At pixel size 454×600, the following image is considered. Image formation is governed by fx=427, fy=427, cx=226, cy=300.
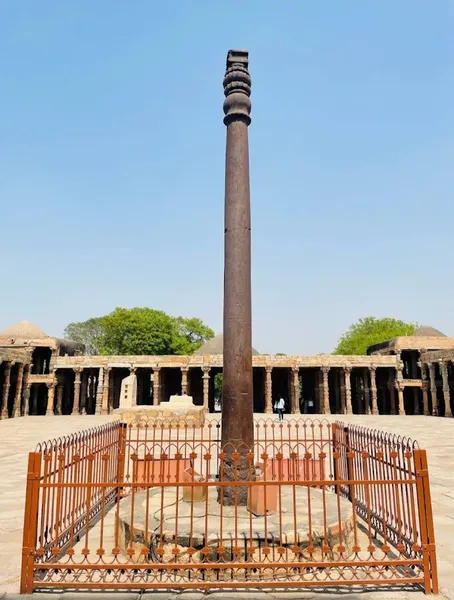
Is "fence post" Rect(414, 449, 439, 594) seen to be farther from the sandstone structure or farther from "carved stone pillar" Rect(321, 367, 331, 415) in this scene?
"carved stone pillar" Rect(321, 367, 331, 415)

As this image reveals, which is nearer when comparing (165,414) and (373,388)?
(165,414)

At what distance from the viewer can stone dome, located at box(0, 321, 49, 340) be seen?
3453 centimetres

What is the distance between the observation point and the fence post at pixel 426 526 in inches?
132

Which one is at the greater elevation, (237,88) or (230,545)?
(237,88)

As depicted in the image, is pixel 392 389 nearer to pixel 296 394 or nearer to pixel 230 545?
pixel 296 394

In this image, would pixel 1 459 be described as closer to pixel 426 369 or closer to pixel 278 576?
pixel 278 576

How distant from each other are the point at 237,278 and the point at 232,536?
2609 millimetres

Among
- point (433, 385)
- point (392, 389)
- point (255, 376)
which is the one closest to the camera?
point (433, 385)

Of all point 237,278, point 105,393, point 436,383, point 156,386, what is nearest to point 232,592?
point 237,278

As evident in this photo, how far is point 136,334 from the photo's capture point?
141 ft

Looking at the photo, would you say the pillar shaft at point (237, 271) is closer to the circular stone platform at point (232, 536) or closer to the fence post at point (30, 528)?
the circular stone platform at point (232, 536)

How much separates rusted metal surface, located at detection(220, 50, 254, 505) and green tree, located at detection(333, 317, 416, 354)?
47.0 m

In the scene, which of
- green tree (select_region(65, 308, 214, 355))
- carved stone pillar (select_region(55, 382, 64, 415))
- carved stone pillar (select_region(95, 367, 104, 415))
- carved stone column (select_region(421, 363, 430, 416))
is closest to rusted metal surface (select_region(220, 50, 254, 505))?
carved stone pillar (select_region(95, 367, 104, 415))

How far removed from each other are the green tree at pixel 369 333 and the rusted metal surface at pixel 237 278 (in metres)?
47.0
